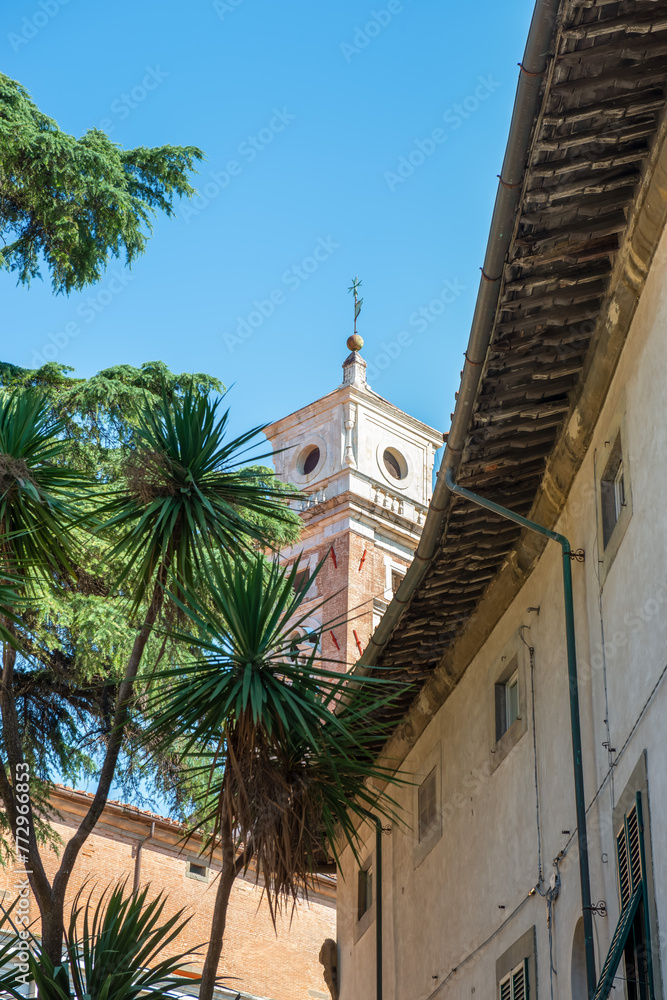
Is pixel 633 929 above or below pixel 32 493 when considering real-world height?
below

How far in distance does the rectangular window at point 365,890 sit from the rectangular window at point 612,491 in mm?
8395

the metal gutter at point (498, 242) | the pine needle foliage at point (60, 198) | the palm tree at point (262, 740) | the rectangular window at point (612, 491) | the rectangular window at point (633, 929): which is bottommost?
the rectangular window at point (633, 929)

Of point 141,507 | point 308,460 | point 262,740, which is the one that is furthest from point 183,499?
point 308,460

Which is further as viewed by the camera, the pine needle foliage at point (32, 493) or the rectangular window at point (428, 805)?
the rectangular window at point (428, 805)

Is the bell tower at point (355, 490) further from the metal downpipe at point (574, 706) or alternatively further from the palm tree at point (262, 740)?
the palm tree at point (262, 740)

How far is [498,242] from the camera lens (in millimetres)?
7602

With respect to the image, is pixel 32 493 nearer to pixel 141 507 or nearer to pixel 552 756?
pixel 141 507

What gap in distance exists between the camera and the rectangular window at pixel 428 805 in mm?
12906

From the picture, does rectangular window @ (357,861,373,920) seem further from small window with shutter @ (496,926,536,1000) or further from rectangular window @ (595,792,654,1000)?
rectangular window @ (595,792,654,1000)

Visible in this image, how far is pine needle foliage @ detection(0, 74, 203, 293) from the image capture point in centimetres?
1495

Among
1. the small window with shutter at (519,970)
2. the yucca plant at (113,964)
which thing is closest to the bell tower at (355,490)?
the small window with shutter at (519,970)

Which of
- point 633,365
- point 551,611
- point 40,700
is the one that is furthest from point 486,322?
point 40,700

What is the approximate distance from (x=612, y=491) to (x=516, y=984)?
12.3 feet

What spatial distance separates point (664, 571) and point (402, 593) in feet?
14.3
